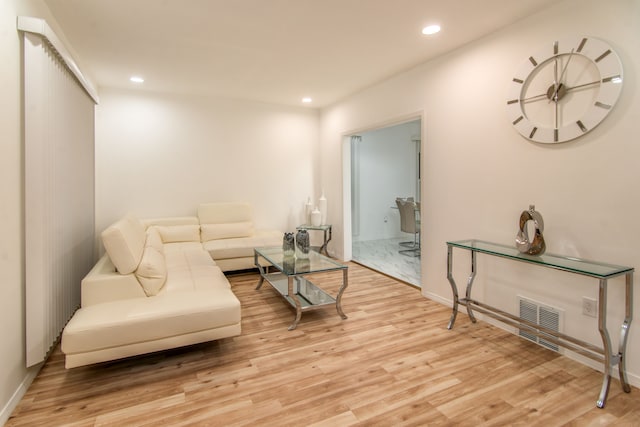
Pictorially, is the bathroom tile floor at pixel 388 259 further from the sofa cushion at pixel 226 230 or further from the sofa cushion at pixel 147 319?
the sofa cushion at pixel 147 319

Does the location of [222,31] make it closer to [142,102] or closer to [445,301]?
[142,102]

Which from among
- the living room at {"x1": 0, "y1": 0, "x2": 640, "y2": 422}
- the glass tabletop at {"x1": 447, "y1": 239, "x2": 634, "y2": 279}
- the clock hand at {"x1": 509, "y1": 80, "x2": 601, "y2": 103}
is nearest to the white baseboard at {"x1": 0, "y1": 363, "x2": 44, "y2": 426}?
the living room at {"x1": 0, "y1": 0, "x2": 640, "y2": 422}

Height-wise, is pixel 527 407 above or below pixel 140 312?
below

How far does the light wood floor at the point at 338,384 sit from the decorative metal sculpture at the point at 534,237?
2.44ft

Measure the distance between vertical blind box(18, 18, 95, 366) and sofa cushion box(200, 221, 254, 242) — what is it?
156cm

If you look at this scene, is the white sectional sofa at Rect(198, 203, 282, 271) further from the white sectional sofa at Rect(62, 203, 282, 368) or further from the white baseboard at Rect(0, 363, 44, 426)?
the white baseboard at Rect(0, 363, 44, 426)

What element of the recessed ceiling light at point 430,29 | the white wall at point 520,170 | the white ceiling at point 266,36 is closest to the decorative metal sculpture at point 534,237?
the white wall at point 520,170

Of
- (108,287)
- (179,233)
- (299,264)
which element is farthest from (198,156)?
(108,287)

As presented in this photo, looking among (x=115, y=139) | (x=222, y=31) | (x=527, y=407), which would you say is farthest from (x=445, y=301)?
(x=115, y=139)

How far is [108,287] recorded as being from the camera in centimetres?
222

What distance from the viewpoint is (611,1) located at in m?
2.00

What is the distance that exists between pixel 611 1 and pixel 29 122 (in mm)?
3514

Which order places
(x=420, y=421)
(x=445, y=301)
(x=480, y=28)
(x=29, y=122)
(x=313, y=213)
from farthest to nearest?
(x=313, y=213) → (x=445, y=301) → (x=480, y=28) → (x=29, y=122) → (x=420, y=421)

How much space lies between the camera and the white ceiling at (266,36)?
93.8 inches
